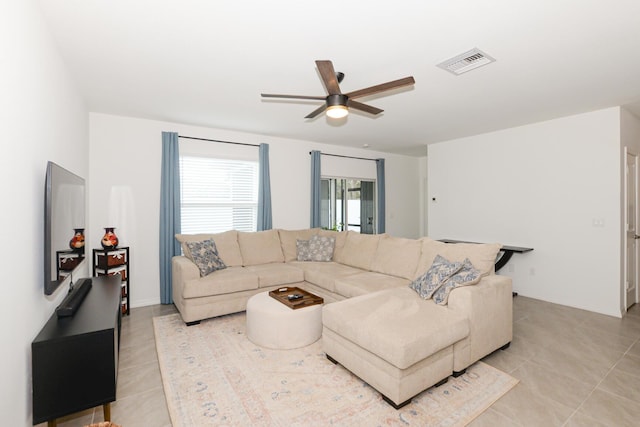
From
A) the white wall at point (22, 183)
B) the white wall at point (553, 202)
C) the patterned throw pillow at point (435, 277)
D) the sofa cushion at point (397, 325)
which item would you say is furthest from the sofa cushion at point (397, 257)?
the white wall at point (22, 183)

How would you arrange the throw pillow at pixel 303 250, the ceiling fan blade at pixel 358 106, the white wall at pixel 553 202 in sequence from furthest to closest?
the throw pillow at pixel 303 250, the white wall at pixel 553 202, the ceiling fan blade at pixel 358 106

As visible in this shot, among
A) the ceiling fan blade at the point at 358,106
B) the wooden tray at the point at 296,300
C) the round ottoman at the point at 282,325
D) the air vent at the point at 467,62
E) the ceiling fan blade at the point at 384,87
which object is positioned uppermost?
the air vent at the point at 467,62

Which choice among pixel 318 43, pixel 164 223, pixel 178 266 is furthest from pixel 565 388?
pixel 164 223

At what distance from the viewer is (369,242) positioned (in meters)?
4.45

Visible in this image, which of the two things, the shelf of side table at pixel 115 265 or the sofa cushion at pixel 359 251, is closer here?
the shelf of side table at pixel 115 265

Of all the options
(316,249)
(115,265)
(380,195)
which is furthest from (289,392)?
(380,195)

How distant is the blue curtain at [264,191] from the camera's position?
533 cm

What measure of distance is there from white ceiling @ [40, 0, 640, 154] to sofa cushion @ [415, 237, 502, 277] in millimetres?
1672

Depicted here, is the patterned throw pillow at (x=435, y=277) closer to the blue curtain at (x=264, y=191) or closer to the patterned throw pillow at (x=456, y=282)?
the patterned throw pillow at (x=456, y=282)

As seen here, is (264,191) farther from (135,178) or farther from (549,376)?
(549,376)

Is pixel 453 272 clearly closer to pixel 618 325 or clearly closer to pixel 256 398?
pixel 256 398

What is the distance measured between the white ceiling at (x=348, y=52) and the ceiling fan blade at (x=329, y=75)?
29 centimetres

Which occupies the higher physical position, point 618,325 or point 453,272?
point 453,272

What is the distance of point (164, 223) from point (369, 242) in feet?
9.80
